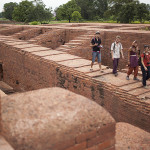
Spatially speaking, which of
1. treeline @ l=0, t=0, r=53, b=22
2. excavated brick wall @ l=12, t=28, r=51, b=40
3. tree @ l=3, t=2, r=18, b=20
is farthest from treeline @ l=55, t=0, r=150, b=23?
tree @ l=3, t=2, r=18, b=20

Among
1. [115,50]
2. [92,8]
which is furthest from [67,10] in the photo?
[115,50]

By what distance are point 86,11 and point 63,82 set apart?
138 feet

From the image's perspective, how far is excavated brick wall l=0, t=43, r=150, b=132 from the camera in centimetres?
407

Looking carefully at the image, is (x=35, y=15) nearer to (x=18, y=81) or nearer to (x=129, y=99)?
(x=18, y=81)

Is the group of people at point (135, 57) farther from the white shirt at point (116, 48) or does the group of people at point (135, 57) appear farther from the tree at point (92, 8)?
the tree at point (92, 8)

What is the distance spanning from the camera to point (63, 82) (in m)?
5.67

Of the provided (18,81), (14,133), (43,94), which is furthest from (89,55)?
(14,133)

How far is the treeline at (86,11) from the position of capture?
805 inches

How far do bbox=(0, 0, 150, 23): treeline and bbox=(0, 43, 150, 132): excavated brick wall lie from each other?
1501 centimetres

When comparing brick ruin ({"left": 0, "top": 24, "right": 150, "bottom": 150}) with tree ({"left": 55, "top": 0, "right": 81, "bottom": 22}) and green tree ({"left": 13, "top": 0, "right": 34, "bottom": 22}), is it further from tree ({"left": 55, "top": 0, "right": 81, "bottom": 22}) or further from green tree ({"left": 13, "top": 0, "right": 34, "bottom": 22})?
tree ({"left": 55, "top": 0, "right": 81, "bottom": 22})

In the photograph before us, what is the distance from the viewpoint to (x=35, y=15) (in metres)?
32.8

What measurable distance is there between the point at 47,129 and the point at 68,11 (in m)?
37.4

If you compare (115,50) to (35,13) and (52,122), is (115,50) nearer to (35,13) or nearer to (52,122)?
(52,122)

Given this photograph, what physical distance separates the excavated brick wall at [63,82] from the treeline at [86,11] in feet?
49.3
